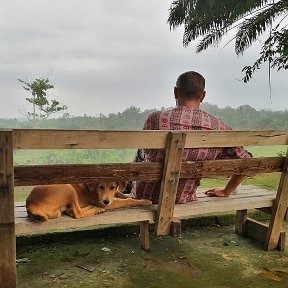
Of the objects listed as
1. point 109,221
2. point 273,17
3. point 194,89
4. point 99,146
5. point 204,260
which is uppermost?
point 273,17

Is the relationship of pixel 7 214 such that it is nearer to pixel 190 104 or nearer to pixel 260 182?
pixel 190 104

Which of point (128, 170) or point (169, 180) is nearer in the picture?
point (128, 170)

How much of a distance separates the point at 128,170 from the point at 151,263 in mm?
968

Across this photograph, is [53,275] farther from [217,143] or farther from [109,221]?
[217,143]

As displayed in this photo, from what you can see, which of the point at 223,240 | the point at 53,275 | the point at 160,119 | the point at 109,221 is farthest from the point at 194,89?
the point at 53,275

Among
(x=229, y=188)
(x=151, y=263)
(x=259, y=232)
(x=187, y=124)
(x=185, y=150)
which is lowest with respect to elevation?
(x=151, y=263)

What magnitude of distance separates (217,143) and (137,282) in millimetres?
1265

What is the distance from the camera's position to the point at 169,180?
120 inches

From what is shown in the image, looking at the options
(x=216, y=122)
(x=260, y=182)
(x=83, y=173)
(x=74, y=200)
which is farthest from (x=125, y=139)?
(x=260, y=182)

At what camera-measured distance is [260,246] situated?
3883mm

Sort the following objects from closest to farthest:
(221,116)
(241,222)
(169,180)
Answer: (169,180)
(241,222)
(221,116)

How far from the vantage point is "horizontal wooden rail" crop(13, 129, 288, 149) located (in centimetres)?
251

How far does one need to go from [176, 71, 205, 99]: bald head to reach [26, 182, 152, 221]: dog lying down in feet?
3.25

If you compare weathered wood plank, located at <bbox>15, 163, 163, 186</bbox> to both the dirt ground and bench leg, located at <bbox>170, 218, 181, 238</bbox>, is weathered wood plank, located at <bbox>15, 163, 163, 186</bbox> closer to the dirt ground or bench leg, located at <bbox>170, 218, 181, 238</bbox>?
bench leg, located at <bbox>170, 218, 181, 238</bbox>
